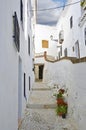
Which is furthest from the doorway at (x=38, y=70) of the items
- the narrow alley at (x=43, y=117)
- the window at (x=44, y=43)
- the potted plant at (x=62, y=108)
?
the potted plant at (x=62, y=108)

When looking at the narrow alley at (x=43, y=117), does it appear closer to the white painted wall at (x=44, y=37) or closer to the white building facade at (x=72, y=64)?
the white building facade at (x=72, y=64)

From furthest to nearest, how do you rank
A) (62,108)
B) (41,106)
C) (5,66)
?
(41,106), (62,108), (5,66)

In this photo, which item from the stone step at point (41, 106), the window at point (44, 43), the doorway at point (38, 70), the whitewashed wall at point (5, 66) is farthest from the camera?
the window at point (44, 43)

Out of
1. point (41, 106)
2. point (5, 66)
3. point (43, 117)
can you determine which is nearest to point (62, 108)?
point (43, 117)

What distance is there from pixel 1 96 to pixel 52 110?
770 cm

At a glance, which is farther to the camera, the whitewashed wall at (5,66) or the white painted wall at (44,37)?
the white painted wall at (44,37)

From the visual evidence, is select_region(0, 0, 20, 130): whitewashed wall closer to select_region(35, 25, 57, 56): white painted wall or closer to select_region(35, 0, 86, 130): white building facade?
select_region(35, 0, 86, 130): white building facade

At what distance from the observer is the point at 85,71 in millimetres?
7746

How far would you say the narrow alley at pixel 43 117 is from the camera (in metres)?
9.39

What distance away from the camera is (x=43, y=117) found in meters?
10.7

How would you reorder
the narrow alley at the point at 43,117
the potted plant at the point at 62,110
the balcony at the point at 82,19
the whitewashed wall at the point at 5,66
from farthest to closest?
the balcony at the point at 82,19
the potted plant at the point at 62,110
the narrow alley at the point at 43,117
the whitewashed wall at the point at 5,66

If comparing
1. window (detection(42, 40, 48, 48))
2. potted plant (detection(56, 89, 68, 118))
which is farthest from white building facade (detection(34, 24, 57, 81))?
potted plant (detection(56, 89, 68, 118))

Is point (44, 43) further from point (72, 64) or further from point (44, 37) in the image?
point (72, 64)

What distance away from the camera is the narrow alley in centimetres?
939
